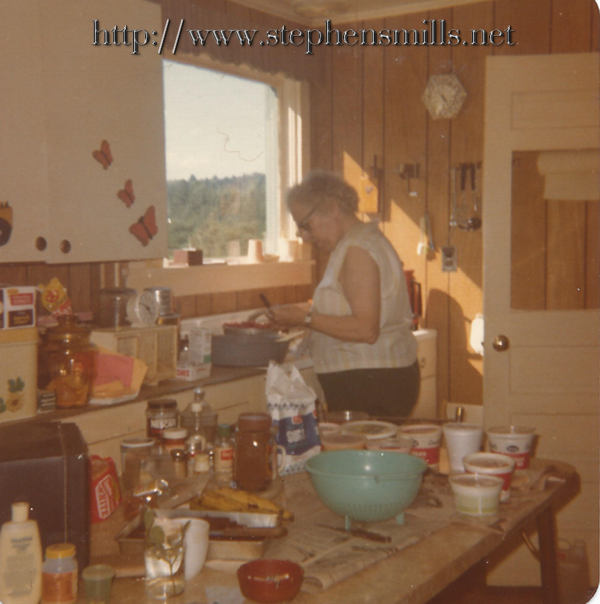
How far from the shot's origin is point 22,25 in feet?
7.03

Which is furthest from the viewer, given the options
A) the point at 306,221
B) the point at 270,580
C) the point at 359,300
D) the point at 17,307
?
the point at 306,221

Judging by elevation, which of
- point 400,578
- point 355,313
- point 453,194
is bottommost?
point 400,578

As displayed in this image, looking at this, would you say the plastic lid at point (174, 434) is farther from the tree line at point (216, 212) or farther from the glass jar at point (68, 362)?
the tree line at point (216, 212)

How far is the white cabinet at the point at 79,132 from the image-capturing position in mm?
2145

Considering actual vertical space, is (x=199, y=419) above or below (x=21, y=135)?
below

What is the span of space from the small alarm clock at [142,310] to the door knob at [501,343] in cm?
136

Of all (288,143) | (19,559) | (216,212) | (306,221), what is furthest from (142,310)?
(288,143)

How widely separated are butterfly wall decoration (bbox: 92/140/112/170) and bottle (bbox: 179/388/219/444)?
3.28 feet

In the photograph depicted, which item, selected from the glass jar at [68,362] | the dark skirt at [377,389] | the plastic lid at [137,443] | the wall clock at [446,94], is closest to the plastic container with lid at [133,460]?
the plastic lid at [137,443]

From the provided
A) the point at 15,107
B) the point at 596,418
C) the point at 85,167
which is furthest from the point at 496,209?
the point at 15,107

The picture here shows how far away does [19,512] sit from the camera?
109 cm

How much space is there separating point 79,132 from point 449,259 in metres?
2.05

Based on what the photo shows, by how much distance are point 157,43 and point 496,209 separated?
1.45m

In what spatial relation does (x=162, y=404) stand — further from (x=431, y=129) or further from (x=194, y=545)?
(x=431, y=129)
